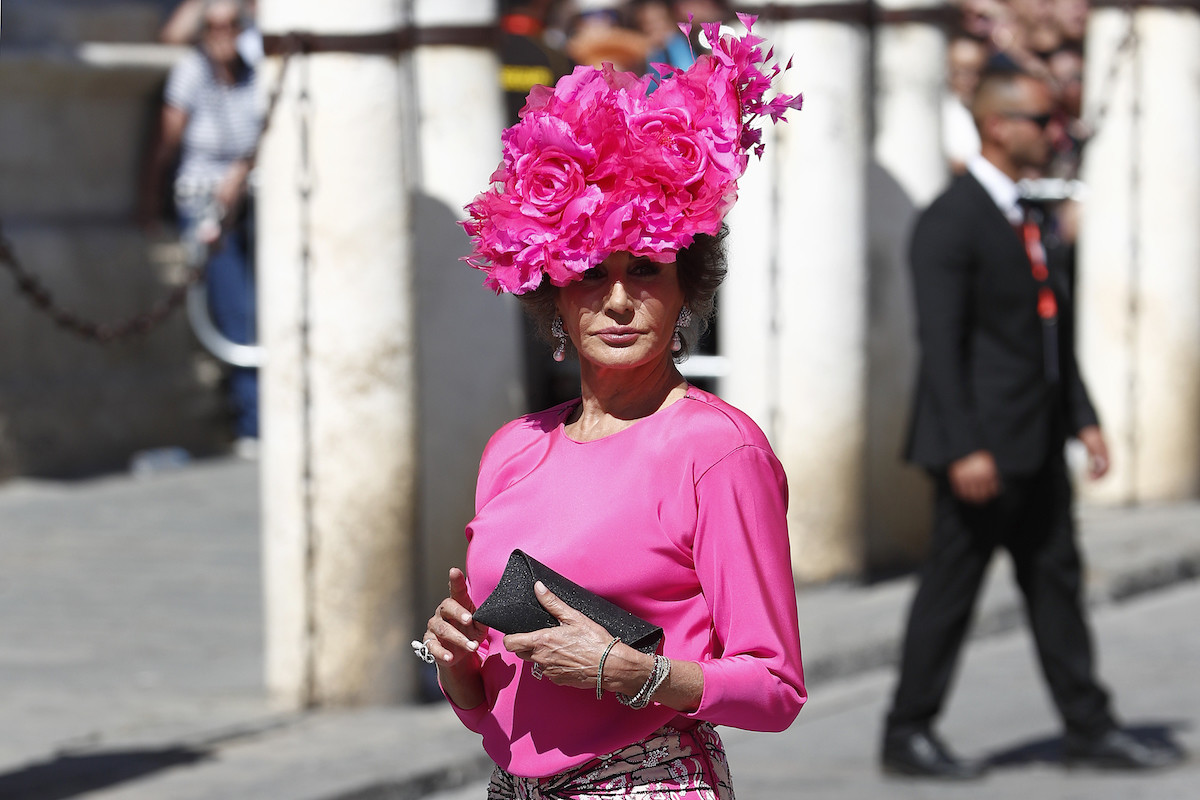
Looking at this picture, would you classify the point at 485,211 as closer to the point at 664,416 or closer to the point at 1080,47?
the point at 664,416

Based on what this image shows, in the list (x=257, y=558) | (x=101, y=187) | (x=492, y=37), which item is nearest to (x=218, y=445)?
(x=101, y=187)

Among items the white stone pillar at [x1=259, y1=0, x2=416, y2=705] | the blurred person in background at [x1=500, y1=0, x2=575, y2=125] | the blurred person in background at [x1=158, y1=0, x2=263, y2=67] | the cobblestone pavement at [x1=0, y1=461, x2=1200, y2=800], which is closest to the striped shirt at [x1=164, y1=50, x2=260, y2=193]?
the blurred person in background at [x1=158, y1=0, x2=263, y2=67]

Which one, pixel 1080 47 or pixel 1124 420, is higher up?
pixel 1080 47

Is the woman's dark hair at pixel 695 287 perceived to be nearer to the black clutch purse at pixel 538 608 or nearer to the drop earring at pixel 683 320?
the drop earring at pixel 683 320

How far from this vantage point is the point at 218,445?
39.7 feet

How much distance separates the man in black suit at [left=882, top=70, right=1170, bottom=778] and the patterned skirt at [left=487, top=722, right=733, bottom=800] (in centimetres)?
324

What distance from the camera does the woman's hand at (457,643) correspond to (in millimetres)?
2824

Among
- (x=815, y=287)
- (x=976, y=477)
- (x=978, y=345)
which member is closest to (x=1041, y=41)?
(x=815, y=287)

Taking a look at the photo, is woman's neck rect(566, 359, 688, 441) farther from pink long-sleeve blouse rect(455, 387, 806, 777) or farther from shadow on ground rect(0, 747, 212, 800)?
shadow on ground rect(0, 747, 212, 800)

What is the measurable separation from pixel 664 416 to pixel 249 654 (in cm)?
479

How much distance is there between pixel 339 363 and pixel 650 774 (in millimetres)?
3612

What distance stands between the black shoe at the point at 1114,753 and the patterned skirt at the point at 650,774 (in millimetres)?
3618

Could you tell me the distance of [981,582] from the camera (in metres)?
6.17

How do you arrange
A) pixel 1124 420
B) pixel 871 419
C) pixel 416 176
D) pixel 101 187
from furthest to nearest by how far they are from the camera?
pixel 101 187 → pixel 1124 420 → pixel 871 419 → pixel 416 176
